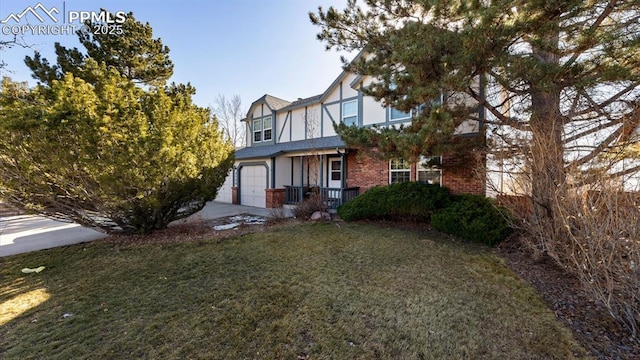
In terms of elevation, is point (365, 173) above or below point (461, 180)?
above

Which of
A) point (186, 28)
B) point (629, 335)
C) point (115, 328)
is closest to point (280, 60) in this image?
point (186, 28)

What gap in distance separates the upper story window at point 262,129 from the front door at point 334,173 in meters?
5.31

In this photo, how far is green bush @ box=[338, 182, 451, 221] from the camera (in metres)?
7.82

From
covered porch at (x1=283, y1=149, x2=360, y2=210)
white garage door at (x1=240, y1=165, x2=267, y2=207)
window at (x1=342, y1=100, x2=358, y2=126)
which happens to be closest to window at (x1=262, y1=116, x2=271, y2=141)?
white garage door at (x1=240, y1=165, x2=267, y2=207)

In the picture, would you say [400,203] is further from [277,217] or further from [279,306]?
[279,306]

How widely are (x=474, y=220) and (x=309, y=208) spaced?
17.3 ft

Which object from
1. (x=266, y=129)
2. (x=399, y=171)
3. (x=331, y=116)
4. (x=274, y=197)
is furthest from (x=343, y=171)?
(x=266, y=129)

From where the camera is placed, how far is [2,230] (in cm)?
927

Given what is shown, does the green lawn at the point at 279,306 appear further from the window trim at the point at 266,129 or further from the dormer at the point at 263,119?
the dormer at the point at 263,119

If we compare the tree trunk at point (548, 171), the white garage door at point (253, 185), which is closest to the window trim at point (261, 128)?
the white garage door at point (253, 185)

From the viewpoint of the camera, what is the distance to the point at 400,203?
26.1ft

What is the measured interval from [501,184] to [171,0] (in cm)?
1117

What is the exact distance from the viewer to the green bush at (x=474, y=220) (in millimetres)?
6242

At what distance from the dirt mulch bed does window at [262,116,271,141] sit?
13667 millimetres
